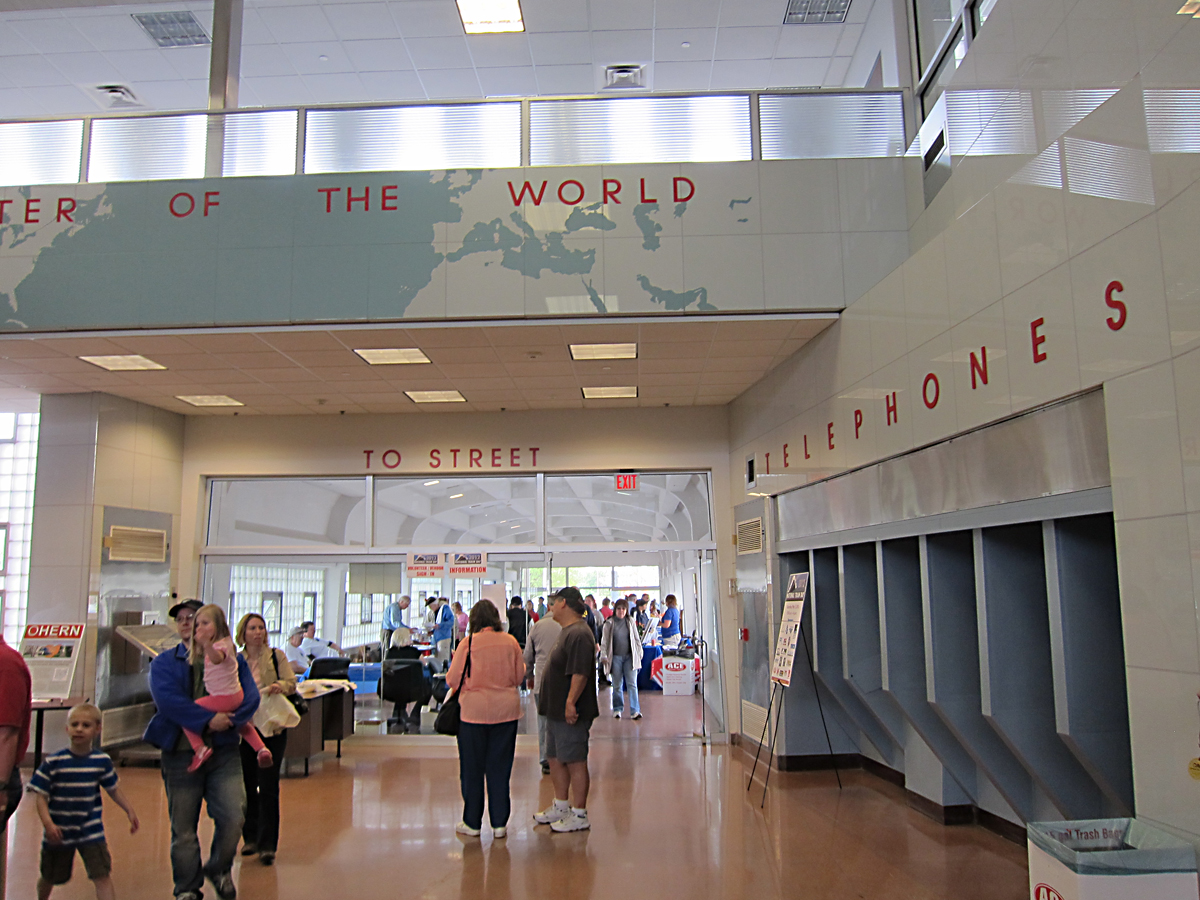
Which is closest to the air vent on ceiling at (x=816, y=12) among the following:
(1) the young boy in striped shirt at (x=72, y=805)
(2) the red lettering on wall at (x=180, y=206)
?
(2) the red lettering on wall at (x=180, y=206)

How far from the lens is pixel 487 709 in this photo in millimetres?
5355

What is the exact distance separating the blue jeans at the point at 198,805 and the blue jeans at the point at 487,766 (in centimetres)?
148

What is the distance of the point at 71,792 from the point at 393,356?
459 centimetres

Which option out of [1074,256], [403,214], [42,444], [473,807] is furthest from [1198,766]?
[42,444]

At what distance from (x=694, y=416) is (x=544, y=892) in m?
6.08

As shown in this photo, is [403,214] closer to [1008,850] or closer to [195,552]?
[195,552]

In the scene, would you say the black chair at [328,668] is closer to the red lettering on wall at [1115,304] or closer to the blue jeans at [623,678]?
the blue jeans at [623,678]

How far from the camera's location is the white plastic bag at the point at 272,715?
530 cm

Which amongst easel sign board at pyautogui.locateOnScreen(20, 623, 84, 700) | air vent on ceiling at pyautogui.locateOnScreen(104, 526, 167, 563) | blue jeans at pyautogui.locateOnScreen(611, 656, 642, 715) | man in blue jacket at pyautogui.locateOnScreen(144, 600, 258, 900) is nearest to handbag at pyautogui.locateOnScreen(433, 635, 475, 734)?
man in blue jacket at pyautogui.locateOnScreen(144, 600, 258, 900)

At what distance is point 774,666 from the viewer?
6953mm

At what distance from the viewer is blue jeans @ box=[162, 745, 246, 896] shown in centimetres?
403

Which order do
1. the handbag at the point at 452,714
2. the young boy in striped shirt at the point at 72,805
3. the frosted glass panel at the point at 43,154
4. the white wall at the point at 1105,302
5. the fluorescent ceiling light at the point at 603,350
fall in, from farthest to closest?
1. the fluorescent ceiling light at the point at 603,350
2. the frosted glass panel at the point at 43,154
3. the handbag at the point at 452,714
4. the young boy in striped shirt at the point at 72,805
5. the white wall at the point at 1105,302

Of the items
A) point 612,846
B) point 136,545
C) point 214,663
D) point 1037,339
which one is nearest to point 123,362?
point 136,545

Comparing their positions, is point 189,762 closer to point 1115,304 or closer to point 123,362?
point 1115,304
